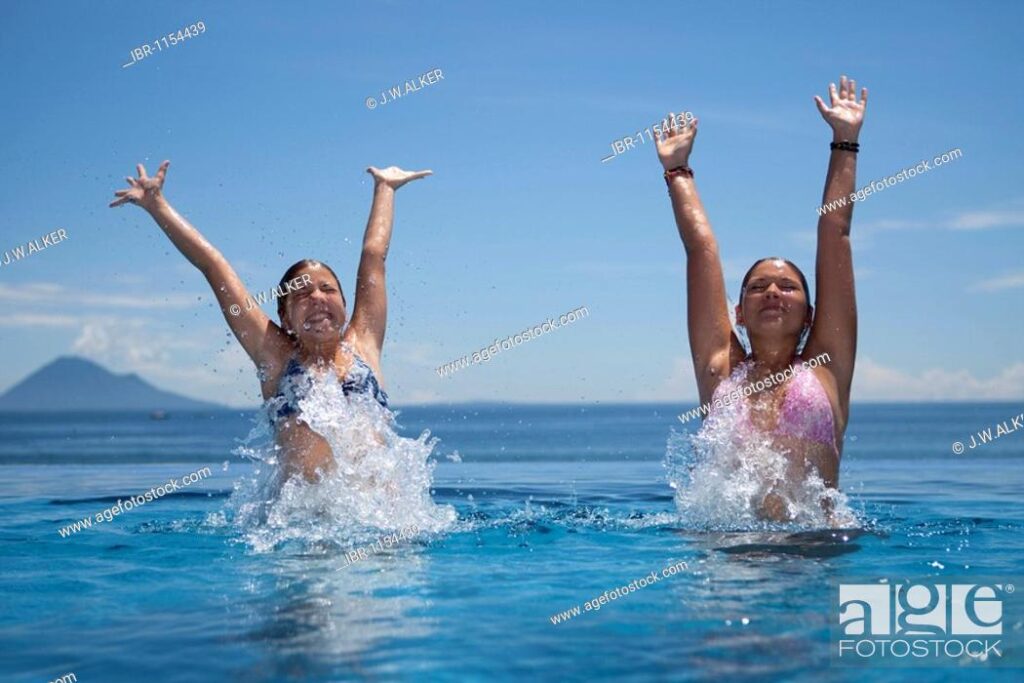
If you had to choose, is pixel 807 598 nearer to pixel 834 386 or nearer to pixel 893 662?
pixel 893 662

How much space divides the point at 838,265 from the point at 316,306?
143 inches

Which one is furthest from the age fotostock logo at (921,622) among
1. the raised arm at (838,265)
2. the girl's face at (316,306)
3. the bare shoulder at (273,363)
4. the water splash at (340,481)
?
the bare shoulder at (273,363)

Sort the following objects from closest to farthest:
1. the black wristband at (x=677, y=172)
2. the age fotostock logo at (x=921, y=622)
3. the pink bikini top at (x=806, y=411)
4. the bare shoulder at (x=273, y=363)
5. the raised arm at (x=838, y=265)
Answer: the age fotostock logo at (x=921, y=622), the raised arm at (x=838, y=265), the pink bikini top at (x=806, y=411), the black wristband at (x=677, y=172), the bare shoulder at (x=273, y=363)

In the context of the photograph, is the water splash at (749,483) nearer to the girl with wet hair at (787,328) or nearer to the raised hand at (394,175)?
the girl with wet hair at (787,328)

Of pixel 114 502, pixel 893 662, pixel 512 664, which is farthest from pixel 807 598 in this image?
pixel 114 502

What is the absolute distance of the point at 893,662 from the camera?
473 centimetres

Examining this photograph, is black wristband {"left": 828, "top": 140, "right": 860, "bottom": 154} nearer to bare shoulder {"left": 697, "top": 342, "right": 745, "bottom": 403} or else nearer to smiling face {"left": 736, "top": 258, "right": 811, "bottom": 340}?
smiling face {"left": 736, "top": 258, "right": 811, "bottom": 340}

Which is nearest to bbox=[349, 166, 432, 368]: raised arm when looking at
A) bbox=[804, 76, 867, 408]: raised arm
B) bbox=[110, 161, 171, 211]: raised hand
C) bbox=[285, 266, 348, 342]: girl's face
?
bbox=[285, 266, 348, 342]: girl's face

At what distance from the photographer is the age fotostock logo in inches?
189

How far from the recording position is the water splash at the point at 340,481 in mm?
7953

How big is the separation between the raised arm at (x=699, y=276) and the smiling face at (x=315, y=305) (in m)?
2.54

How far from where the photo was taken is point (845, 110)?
7.24m

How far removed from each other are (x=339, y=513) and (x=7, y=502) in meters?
6.14

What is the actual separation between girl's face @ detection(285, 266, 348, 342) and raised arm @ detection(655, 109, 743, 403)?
2.54 m
